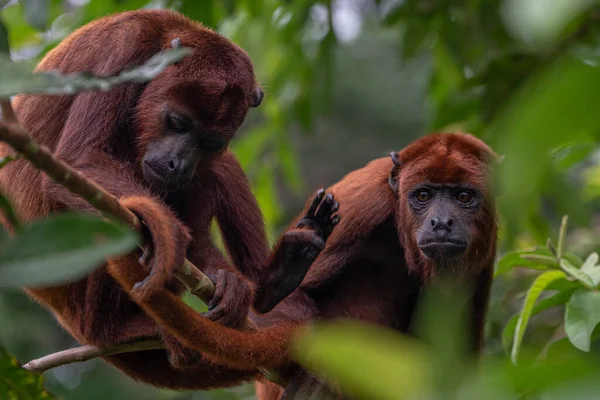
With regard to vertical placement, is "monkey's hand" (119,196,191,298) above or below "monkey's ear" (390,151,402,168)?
above

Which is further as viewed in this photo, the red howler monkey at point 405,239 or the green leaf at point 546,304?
the red howler monkey at point 405,239

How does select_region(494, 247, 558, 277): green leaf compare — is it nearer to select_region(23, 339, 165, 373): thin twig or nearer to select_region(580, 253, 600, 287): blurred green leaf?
select_region(580, 253, 600, 287): blurred green leaf

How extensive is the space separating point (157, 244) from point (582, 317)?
1454 millimetres

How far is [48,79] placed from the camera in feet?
4.27

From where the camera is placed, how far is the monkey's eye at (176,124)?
3.43m

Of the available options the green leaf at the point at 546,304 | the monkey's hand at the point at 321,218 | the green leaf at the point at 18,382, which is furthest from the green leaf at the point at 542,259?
the green leaf at the point at 18,382

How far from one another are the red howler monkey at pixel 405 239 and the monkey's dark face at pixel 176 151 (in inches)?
33.3

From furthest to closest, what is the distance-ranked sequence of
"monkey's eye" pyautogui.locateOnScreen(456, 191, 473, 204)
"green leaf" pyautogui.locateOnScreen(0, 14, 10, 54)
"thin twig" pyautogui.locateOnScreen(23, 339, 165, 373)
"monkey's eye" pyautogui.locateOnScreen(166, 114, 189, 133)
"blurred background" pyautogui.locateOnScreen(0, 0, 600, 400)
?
1. "blurred background" pyautogui.locateOnScreen(0, 0, 600, 400)
2. "monkey's eye" pyautogui.locateOnScreen(456, 191, 473, 204)
3. "monkey's eye" pyautogui.locateOnScreen(166, 114, 189, 133)
4. "thin twig" pyautogui.locateOnScreen(23, 339, 165, 373)
5. "green leaf" pyautogui.locateOnScreen(0, 14, 10, 54)

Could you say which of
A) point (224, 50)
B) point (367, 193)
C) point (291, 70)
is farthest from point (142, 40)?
point (291, 70)

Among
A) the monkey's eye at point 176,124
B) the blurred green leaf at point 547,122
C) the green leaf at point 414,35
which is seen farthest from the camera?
the green leaf at point 414,35

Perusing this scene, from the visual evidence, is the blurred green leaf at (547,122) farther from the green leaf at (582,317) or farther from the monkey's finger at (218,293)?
the monkey's finger at (218,293)

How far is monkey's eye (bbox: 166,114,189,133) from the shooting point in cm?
343

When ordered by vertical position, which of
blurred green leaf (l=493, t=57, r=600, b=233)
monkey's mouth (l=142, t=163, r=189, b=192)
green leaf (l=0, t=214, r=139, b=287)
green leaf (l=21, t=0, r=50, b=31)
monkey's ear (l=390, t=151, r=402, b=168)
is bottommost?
monkey's ear (l=390, t=151, r=402, b=168)

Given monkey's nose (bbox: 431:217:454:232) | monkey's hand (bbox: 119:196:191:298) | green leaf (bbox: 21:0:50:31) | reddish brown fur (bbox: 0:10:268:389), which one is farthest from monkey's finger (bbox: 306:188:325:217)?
green leaf (bbox: 21:0:50:31)
